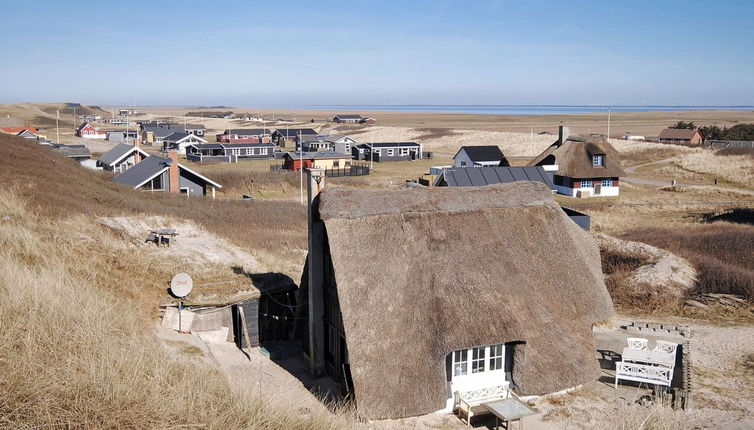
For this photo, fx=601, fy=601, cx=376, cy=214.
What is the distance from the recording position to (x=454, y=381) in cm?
1338

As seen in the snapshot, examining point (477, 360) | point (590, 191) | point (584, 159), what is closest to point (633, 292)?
point (477, 360)

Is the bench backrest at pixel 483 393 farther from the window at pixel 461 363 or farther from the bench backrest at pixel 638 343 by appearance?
the bench backrest at pixel 638 343

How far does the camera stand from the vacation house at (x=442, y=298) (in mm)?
12539

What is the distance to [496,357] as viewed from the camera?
13.7m

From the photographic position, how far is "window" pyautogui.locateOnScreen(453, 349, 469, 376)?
43.9ft

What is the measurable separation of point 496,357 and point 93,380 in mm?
9061

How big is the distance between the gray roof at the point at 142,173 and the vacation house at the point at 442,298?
86.1 ft

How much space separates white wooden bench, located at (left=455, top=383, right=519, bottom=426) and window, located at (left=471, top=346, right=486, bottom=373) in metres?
0.42

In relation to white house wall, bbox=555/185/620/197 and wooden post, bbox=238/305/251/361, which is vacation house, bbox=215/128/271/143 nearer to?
white house wall, bbox=555/185/620/197

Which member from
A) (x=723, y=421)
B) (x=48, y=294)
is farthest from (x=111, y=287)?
(x=723, y=421)

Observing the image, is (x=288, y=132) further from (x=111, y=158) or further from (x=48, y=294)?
A: (x=48, y=294)

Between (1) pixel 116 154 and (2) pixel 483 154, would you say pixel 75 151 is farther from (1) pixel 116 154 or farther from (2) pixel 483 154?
(2) pixel 483 154

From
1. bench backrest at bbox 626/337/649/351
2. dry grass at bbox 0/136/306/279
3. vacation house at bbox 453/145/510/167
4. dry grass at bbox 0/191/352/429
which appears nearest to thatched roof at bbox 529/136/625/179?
vacation house at bbox 453/145/510/167

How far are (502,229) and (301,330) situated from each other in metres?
6.71
